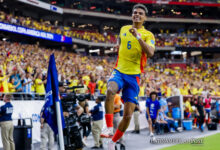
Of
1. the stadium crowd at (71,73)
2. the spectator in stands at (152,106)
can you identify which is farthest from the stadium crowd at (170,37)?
the spectator in stands at (152,106)

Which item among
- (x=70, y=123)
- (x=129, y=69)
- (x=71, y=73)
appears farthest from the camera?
(x=71, y=73)

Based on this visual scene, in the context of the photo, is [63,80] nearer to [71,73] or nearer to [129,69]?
[71,73]

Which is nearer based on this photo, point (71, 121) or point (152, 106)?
point (71, 121)

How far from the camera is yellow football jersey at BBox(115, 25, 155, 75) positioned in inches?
202

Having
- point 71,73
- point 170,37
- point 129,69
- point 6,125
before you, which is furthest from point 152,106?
point 170,37

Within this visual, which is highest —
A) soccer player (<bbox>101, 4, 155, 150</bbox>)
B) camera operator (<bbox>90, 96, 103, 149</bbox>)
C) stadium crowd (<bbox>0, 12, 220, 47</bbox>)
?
stadium crowd (<bbox>0, 12, 220, 47</bbox>)

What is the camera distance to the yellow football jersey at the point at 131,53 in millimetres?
5133

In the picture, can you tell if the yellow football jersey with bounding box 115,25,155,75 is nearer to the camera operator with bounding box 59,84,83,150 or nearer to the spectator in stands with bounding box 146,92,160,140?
the camera operator with bounding box 59,84,83,150

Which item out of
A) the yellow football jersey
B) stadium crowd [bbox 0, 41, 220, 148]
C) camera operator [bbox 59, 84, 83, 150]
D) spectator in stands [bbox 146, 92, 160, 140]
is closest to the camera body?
camera operator [bbox 59, 84, 83, 150]

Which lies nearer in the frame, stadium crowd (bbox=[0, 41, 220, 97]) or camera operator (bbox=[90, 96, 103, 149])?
camera operator (bbox=[90, 96, 103, 149])

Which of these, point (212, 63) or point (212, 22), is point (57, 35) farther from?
point (212, 22)

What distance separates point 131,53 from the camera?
16.9 feet

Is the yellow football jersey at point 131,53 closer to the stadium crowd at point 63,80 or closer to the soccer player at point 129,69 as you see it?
the soccer player at point 129,69

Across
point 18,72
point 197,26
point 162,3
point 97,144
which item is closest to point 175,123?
point 97,144
